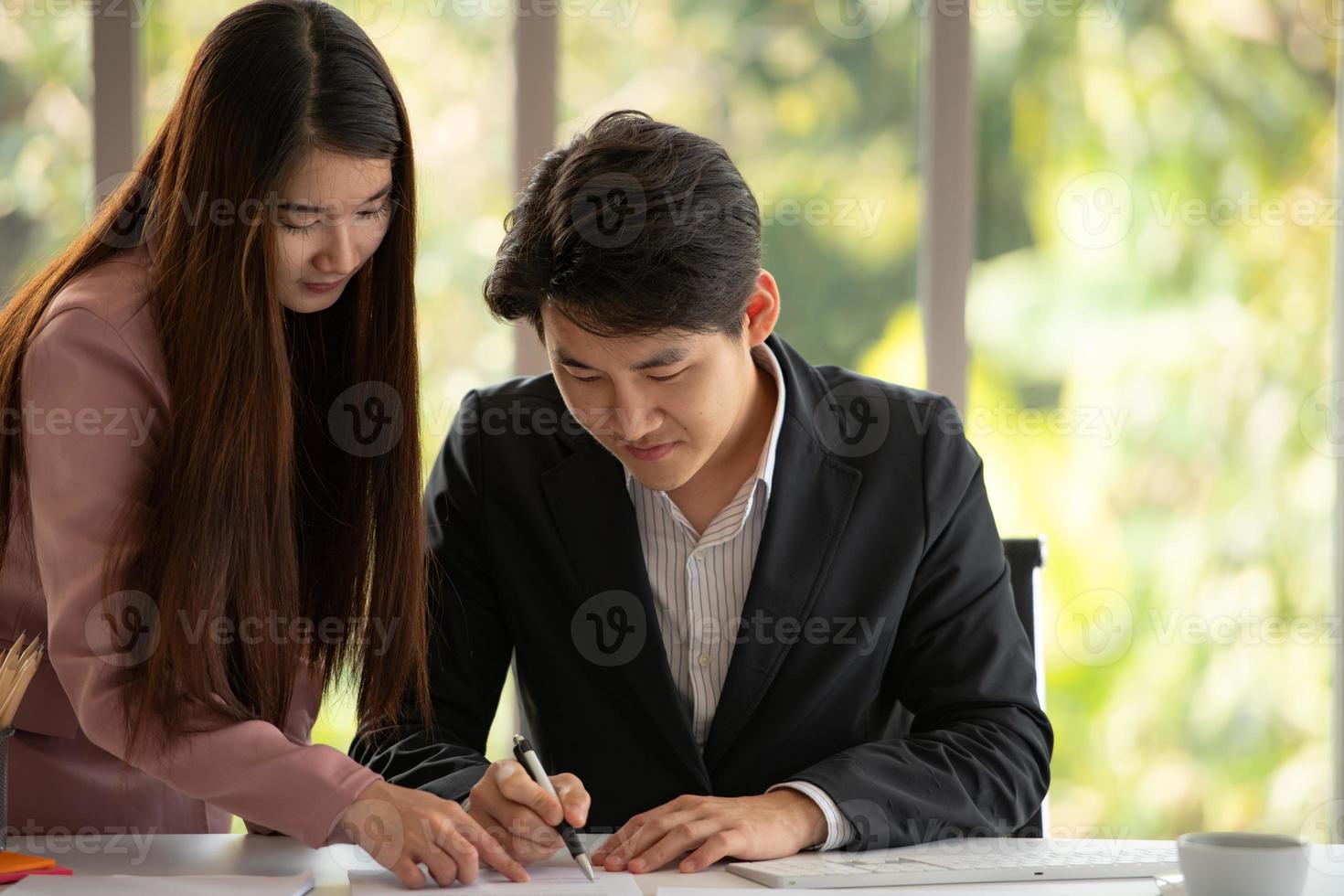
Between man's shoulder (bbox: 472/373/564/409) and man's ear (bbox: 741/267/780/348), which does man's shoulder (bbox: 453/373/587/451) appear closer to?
man's shoulder (bbox: 472/373/564/409)

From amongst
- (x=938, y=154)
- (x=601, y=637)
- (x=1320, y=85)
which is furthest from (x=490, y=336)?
(x=1320, y=85)

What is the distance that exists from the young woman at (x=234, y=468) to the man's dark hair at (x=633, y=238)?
16 centimetres

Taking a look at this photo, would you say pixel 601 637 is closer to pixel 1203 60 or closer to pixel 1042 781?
pixel 1042 781

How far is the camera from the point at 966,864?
4.61 feet

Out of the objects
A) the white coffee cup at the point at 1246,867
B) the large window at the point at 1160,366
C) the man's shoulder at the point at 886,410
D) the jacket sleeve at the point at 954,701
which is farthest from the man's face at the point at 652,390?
the large window at the point at 1160,366

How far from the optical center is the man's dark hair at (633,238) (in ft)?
5.16

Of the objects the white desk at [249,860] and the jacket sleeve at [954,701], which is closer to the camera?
the white desk at [249,860]

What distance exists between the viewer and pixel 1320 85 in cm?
Result: 319

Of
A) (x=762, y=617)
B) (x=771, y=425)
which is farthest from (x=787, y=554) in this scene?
(x=771, y=425)

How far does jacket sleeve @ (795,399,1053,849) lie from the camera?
1.55m

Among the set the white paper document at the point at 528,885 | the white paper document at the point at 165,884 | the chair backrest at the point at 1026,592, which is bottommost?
the white paper document at the point at 528,885

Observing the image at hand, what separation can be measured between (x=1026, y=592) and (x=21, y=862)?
1.31 meters

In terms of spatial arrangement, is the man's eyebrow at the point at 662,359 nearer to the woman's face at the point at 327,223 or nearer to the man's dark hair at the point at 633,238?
the man's dark hair at the point at 633,238

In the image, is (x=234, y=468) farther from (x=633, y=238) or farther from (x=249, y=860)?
(x=633, y=238)
